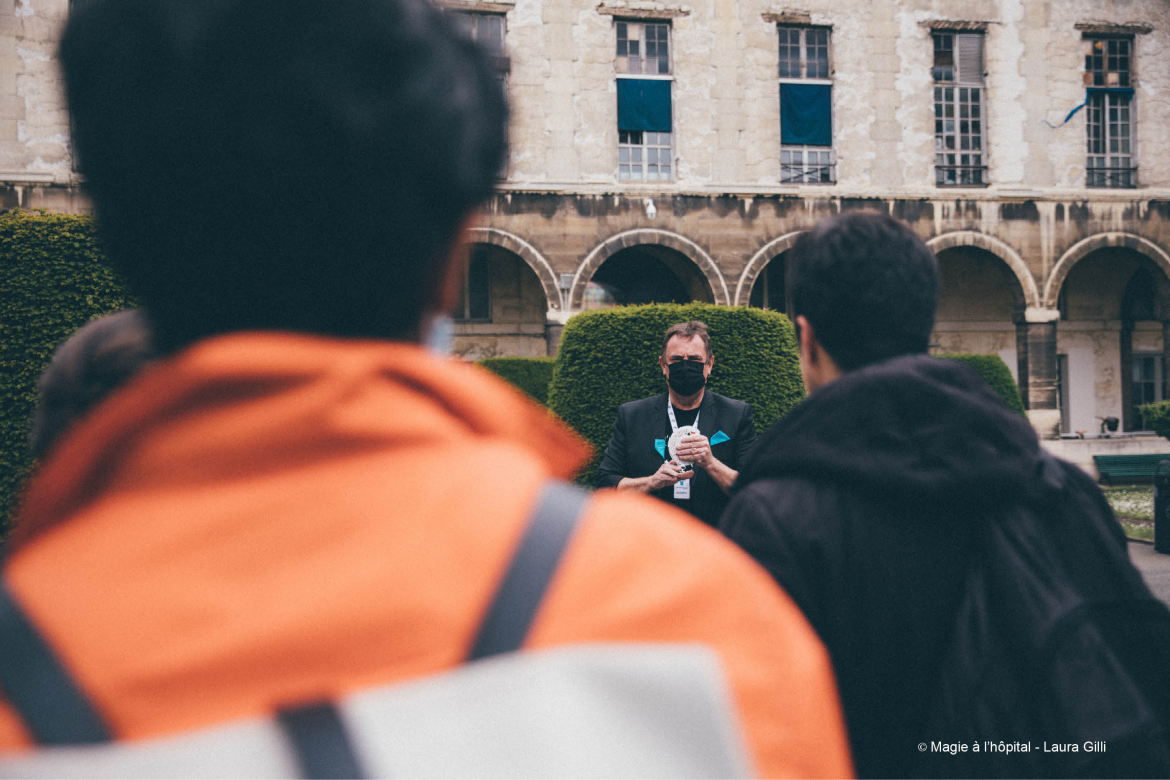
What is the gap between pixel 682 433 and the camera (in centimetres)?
381

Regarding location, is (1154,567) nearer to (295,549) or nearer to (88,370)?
(88,370)

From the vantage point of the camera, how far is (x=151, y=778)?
54 centimetres

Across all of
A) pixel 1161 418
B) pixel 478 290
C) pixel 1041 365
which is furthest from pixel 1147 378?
pixel 478 290

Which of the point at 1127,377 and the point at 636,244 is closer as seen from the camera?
the point at 636,244

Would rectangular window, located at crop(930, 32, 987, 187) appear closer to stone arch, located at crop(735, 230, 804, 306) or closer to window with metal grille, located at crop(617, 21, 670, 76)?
stone arch, located at crop(735, 230, 804, 306)

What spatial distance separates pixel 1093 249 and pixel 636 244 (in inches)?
418

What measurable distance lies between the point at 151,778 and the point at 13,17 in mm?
18470

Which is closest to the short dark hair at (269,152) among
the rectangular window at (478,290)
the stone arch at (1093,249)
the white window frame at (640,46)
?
the white window frame at (640,46)

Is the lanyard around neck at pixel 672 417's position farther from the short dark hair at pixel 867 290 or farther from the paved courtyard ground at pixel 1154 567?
the paved courtyard ground at pixel 1154 567

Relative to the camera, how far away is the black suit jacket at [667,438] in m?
3.91

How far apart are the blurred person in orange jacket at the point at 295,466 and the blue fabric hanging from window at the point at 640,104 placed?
17016 mm

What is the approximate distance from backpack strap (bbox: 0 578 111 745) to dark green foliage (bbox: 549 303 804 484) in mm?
5767

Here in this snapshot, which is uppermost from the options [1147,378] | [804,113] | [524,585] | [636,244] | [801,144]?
[804,113]

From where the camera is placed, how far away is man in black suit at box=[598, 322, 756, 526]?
388 cm
